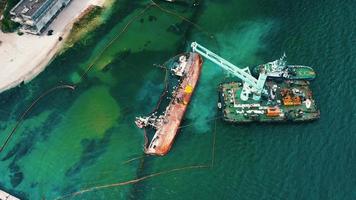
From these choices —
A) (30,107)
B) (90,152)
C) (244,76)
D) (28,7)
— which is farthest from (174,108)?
(28,7)

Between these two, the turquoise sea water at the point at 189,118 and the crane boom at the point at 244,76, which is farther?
the crane boom at the point at 244,76

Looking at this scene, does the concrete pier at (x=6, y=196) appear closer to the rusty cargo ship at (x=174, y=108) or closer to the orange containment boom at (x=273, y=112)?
the rusty cargo ship at (x=174, y=108)

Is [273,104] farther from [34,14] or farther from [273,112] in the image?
[34,14]

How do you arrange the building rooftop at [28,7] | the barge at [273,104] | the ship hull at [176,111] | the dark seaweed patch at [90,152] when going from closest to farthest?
the dark seaweed patch at [90,152] < the ship hull at [176,111] < the barge at [273,104] < the building rooftop at [28,7]

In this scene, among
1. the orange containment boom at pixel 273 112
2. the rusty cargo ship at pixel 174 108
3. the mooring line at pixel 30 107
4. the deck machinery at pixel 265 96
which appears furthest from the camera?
the mooring line at pixel 30 107

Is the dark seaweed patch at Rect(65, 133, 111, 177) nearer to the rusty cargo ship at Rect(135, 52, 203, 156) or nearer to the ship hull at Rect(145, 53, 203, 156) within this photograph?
the rusty cargo ship at Rect(135, 52, 203, 156)

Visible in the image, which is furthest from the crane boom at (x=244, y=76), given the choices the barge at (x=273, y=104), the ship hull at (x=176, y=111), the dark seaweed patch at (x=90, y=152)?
the dark seaweed patch at (x=90, y=152)
